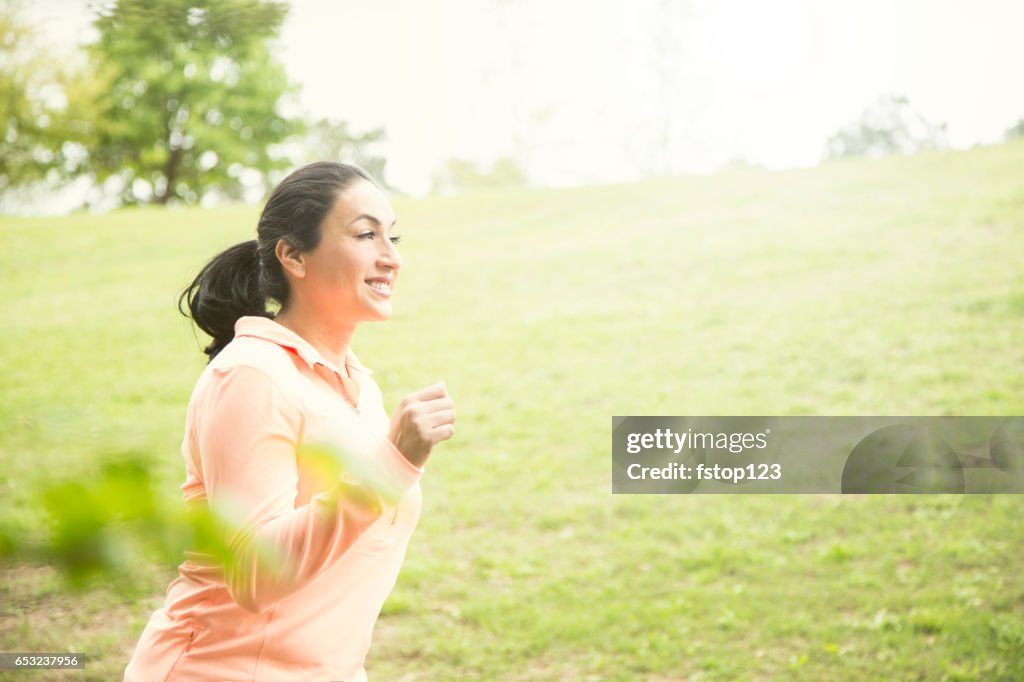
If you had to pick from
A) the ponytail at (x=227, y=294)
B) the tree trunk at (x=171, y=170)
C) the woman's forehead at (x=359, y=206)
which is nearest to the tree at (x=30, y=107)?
the ponytail at (x=227, y=294)

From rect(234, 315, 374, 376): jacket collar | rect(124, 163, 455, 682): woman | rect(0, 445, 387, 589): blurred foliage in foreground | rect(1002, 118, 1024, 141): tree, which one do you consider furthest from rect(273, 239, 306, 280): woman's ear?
rect(1002, 118, 1024, 141): tree

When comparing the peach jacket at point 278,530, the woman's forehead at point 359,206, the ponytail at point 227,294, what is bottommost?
the peach jacket at point 278,530

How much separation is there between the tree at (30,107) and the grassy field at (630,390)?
361mm

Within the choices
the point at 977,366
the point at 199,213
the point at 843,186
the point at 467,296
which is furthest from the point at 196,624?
the point at 199,213

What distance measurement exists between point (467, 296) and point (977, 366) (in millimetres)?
5163

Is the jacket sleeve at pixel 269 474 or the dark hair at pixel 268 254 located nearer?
the jacket sleeve at pixel 269 474

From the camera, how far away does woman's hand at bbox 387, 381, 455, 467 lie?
1.09 meters

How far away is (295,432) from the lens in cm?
136

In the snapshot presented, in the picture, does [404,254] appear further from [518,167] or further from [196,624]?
[196,624]

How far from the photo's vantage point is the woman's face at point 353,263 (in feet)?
5.48

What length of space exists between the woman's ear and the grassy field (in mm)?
414

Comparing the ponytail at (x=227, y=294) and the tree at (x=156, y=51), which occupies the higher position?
the tree at (x=156, y=51)

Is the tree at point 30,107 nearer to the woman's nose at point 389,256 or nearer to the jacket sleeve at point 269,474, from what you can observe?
the jacket sleeve at point 269,474

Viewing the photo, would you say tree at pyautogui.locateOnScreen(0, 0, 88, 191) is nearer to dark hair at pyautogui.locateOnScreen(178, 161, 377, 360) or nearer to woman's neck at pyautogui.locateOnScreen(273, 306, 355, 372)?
dark hair at pyautogui.locateOnScreen(178, 161, 377, 360)
